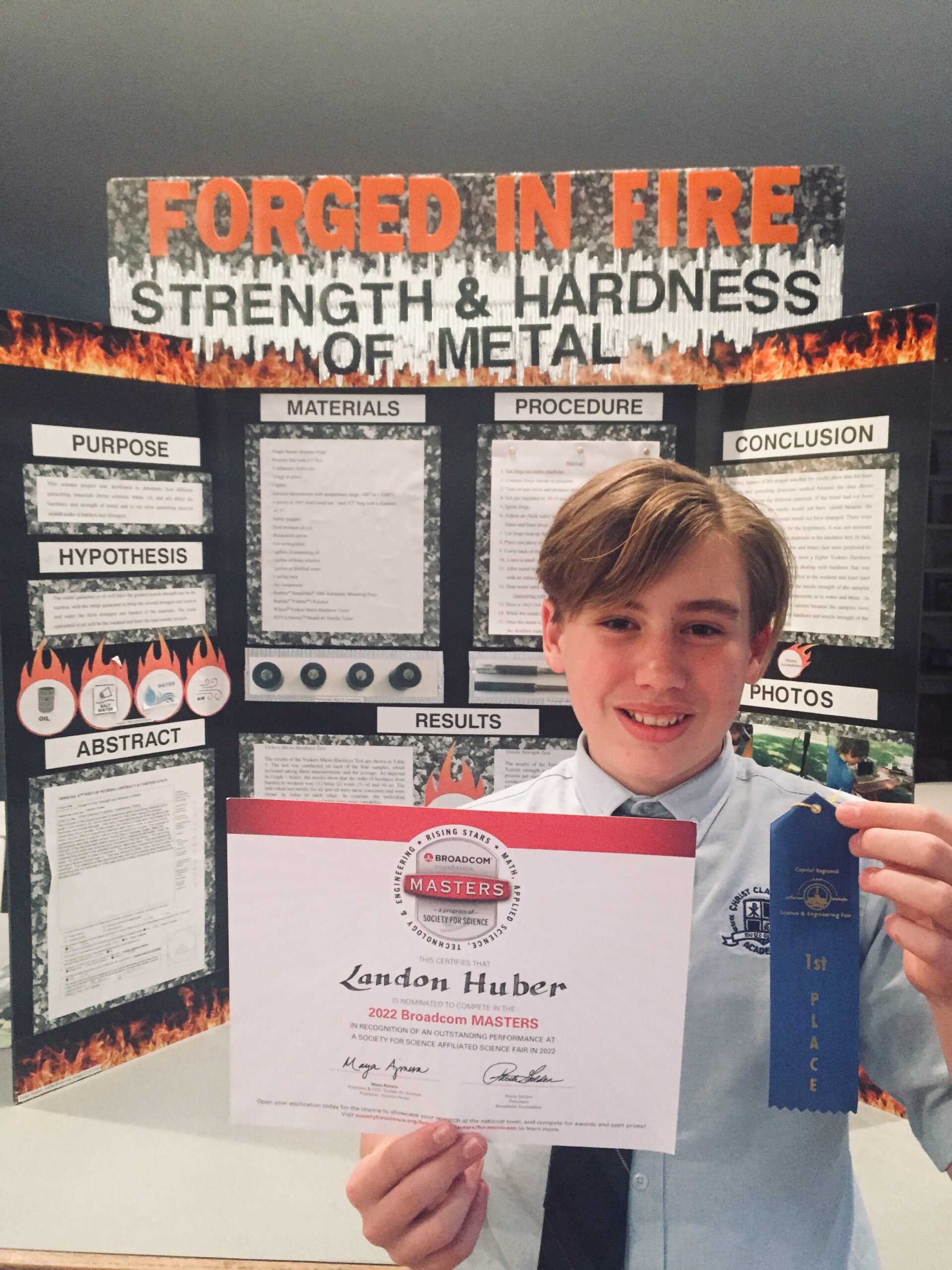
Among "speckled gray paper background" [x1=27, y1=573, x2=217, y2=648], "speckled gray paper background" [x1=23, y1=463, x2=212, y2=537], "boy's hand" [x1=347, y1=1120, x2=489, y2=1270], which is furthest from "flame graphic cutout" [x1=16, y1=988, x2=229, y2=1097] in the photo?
"boy's hand" [x1=347, y1=1120, x2=489, y2=1270]

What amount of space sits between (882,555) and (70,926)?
2055 mm

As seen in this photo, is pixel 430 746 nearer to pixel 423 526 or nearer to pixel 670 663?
pixel 423 526

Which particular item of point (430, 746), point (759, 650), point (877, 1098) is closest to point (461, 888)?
point (759, 650)

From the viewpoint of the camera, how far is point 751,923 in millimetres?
971

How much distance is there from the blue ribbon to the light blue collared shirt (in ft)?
0.39

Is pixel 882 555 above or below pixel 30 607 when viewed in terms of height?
above

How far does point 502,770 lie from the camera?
2006 mm

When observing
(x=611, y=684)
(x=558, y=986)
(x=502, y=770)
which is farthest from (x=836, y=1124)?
(x=502, y=770)

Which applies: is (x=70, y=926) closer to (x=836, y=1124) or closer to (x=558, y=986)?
(x=558, y=986)

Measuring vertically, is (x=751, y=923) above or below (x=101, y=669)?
below

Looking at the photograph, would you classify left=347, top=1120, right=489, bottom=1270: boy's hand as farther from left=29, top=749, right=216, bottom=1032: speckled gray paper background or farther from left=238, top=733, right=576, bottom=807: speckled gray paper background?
left=29, top=749, right=216, bottom=1032: speckled gray paper background

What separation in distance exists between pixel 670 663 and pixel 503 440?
115cm

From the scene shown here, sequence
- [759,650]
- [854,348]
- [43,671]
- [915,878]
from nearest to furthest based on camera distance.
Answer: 1. [915,878]
2. [759,650]
3. [854,348]
4. [43,671]

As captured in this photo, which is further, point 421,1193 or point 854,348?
point 854,348
